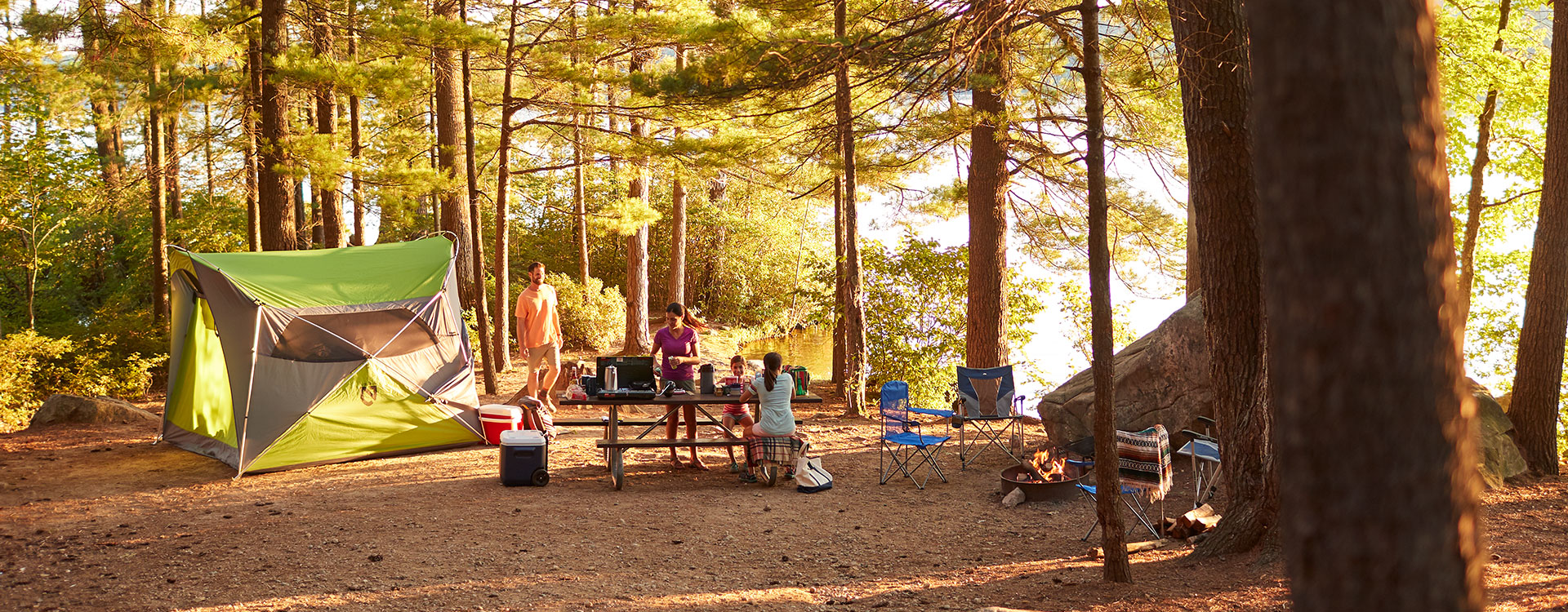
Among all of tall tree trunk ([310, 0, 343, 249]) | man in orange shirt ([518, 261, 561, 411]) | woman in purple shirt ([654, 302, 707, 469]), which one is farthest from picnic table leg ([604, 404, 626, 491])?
tall tree trunk ([310, 0, 343, 249])

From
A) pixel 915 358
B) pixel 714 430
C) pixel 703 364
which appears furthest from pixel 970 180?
pixel 703 364

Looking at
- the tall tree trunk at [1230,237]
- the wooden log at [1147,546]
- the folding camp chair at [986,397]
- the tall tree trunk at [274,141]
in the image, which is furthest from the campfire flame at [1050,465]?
the tall tree trunk at [274,141]

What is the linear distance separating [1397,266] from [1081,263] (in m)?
13.6

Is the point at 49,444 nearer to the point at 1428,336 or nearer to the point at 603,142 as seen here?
the point at 603,142

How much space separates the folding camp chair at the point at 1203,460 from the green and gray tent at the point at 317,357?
17.8ft

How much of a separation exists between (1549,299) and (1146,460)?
4034 millimetres

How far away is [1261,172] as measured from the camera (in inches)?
70.9

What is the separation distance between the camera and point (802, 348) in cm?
1939

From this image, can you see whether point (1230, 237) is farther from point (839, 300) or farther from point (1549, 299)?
point (839, 300)

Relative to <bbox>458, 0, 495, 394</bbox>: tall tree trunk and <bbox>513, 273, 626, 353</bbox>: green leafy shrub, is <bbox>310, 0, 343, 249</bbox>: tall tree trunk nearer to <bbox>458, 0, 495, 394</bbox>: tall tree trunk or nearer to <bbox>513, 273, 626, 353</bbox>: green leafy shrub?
<bbox>458, 0, 495, 394</bbox>: tall tree trunk

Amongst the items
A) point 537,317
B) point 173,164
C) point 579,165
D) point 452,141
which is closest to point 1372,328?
point 537,317

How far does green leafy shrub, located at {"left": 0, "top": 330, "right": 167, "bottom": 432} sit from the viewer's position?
9359 mm

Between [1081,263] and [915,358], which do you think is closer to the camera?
[915,358]

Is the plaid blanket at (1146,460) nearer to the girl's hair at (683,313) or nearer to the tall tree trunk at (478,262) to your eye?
the girl's hair at (683,313)
